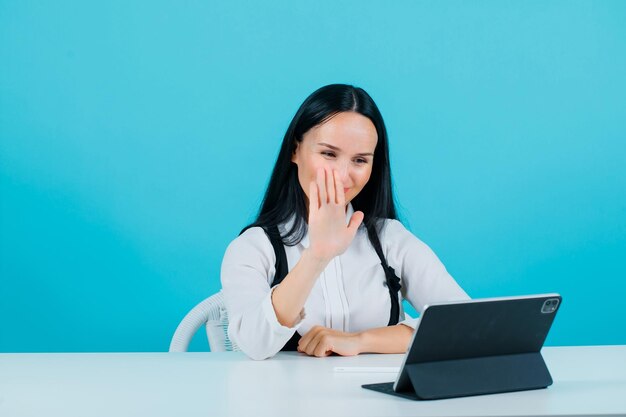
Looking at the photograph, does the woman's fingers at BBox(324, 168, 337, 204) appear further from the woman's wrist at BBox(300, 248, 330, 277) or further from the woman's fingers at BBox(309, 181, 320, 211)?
the woman's wrist at BBox(300, 248, 330, 277)

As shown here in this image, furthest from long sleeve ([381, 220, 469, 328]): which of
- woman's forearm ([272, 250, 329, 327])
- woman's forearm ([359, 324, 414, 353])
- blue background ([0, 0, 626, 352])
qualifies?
blue background ([0, 0, 626, 352])

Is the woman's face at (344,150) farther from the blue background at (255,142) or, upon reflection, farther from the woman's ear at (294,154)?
the blue background at (255,142)

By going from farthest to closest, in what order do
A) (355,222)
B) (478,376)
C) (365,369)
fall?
(355,222) → (365,369) → (478,376)

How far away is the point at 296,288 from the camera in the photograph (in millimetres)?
1947

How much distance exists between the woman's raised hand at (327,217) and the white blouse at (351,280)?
289mm

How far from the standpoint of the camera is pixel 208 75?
3.81m

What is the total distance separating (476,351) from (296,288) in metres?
0.49

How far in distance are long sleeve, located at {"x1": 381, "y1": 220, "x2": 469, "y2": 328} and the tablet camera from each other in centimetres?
70

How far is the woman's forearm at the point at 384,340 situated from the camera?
6.85ft

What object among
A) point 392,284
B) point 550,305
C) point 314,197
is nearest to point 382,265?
point 392,284

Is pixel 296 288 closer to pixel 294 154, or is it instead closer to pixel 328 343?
pixel 328 343

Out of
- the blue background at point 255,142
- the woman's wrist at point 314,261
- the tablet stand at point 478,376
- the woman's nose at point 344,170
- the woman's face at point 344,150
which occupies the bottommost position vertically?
the tablet stand at point 478,376

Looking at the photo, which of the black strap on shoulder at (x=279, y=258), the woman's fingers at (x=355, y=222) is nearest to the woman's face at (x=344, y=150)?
the black strap on shoulder at (x=279, y=258)

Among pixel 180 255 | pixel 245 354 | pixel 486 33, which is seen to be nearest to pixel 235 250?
pixel 245 354
